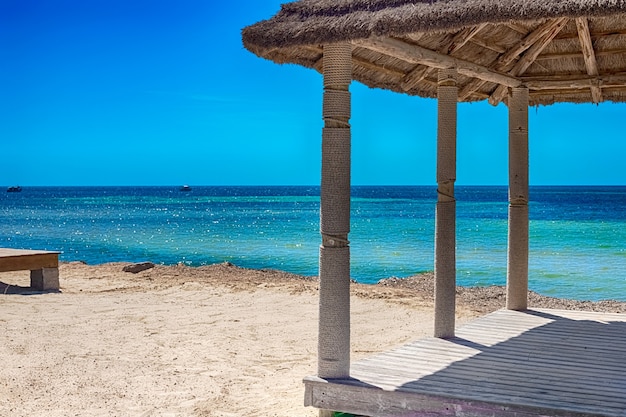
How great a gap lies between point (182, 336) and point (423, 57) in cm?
462

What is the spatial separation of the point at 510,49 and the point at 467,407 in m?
4.05

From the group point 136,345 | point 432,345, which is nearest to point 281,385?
point 432,345

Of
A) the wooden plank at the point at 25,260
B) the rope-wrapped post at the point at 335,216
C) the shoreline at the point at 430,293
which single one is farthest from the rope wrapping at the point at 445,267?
the wooden plank at the point at 25,260

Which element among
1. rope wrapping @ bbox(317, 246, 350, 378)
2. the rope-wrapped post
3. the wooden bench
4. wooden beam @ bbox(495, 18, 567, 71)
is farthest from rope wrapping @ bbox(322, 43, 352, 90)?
the wooden bench

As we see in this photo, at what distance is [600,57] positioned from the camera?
7.75 meters

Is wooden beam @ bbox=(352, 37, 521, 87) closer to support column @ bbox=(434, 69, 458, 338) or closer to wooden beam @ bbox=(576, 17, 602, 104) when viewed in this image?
support column @ bbox=(434, 69, 458, 338)

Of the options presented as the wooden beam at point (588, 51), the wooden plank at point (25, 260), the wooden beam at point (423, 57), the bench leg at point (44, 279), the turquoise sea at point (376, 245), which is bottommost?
the turquoise sea at point (376, 245)

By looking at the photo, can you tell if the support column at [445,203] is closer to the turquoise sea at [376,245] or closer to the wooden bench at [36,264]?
the wooden bench at [36,264]

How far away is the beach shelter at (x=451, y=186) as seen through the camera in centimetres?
471

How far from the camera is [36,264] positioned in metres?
11.8

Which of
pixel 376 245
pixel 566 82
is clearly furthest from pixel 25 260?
pixel 376 245

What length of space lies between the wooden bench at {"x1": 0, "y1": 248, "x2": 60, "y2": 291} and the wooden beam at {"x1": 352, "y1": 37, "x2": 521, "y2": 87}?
7.23 meters

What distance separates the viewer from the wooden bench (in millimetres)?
11234

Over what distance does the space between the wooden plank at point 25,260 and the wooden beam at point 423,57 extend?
7.20 metres
